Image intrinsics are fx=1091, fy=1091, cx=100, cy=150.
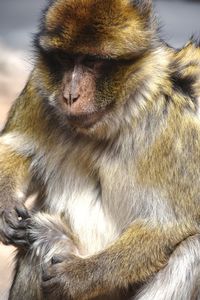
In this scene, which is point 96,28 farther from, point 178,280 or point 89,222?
point 178,280

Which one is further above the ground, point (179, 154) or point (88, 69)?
point (88, 69)

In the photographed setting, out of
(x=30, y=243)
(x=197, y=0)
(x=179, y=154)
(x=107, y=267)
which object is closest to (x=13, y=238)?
(x=30, y=243)

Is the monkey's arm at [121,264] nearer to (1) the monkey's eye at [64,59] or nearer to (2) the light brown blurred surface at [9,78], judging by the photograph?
(1) the monkey's eye at [64,59]

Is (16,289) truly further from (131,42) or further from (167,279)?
(131,42)

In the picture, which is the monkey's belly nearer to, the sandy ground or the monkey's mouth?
the monkey's mouth

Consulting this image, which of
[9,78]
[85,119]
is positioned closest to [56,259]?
[85,119]

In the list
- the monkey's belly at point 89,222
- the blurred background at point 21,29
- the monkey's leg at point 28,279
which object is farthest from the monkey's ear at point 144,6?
the blurred background at point 21,29
